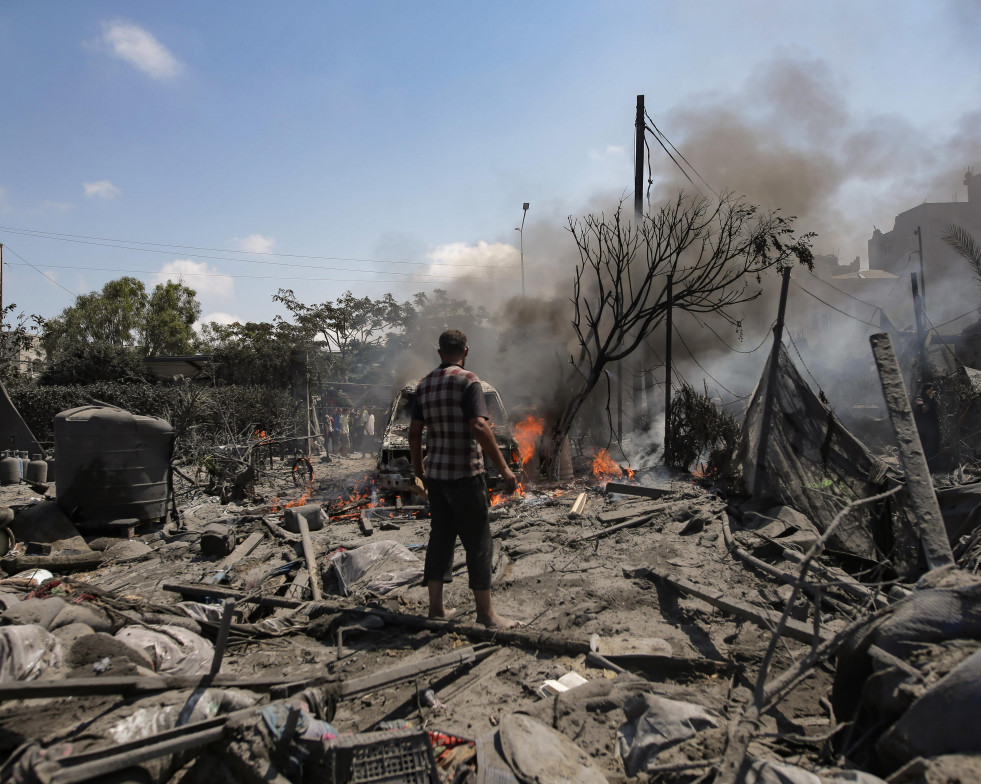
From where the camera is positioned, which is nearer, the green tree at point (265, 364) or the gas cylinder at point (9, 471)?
the gas cylinder at point (9, 471)

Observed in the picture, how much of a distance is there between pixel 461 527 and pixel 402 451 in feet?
18.0

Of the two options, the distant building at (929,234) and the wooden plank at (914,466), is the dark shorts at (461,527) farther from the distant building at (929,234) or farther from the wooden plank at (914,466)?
the distant building at (929,234)

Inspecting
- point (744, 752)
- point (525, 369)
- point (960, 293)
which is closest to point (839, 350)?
point (960, 293)

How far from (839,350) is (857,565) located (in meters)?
21.2

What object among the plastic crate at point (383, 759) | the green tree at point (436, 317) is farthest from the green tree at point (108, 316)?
the plastic crate at point (383, 759)

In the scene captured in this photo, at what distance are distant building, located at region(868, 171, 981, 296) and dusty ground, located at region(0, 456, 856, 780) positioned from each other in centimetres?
3116

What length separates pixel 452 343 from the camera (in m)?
3.76

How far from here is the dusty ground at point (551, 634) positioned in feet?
7.85

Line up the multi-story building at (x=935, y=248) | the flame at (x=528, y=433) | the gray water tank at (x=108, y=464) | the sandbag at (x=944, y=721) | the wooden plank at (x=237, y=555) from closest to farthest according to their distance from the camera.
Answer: the sandbag at (x=944, y=721), the wooden plank at (x=237, y=555), the gray water tank at (x=108, y=464), the flame at (x=528, y=433), the multi-story building at (x=935, y=248)

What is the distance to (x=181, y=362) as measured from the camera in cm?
2427

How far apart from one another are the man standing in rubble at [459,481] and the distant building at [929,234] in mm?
32917

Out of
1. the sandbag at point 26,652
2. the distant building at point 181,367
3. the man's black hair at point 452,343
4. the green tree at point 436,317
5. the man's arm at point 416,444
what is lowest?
the sandbag at point 26,652

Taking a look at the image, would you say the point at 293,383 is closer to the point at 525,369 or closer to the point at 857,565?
the point at 525,369

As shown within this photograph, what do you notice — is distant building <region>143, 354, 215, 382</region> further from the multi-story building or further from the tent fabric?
the multi-story building
